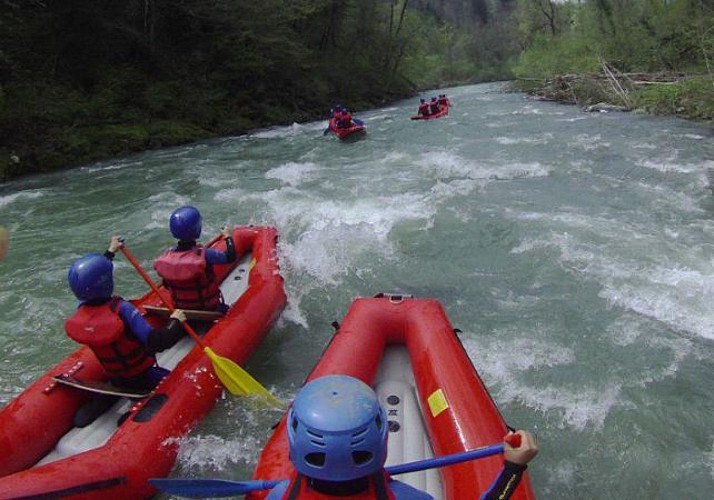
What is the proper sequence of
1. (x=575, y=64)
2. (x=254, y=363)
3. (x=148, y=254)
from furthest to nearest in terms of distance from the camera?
(x=575, y=64) → (x=148, y=254) → (x=254, y=363)

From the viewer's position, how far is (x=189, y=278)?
4336 mm

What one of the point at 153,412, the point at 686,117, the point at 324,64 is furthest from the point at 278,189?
the point at 324,64

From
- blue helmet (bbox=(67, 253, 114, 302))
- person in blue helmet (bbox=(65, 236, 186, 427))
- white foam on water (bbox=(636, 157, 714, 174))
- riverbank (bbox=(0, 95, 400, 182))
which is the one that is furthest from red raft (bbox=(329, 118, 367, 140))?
blue helmet (bbox=(67, 253, 114, 302))

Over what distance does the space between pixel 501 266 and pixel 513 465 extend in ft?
16.4

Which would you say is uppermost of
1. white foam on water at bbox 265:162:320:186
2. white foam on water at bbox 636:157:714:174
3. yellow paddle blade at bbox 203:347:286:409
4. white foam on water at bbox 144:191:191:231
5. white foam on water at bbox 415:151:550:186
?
yellow paddle blade at bbox 203:347:286:409

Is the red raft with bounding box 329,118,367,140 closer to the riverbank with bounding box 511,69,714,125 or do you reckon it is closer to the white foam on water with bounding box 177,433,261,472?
the riverbank with bounding box 511,69,714,125

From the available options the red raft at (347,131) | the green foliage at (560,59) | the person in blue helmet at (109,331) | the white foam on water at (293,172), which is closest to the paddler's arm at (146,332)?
the person in blue helmet at (109,331)

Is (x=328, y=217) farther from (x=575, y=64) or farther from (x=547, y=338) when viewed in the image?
(x=575, y=64)

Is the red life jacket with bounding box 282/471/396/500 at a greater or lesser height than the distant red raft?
greater

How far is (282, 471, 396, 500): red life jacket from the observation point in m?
1.69

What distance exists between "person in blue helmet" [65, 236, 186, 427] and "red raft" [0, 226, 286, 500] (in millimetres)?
128

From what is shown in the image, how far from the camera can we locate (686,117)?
48.8 feet

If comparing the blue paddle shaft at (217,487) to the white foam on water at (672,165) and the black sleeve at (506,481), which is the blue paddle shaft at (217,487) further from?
the white foam on water at (672,165)

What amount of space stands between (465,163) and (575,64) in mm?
17056
